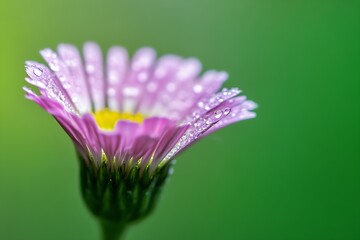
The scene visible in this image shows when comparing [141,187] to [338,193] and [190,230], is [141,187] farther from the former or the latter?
[338,193]

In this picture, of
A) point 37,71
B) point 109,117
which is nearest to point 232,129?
point 109,117

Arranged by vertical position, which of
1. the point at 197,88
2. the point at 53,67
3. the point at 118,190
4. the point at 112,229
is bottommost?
the point at 112,229

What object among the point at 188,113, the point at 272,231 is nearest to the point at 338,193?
the point at 272,231

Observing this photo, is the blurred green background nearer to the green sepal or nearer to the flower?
the flower

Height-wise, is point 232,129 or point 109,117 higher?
point 232,129

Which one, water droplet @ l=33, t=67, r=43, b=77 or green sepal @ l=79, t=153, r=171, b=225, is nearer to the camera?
water droplet @ l=33, t=67, r=43, b=77

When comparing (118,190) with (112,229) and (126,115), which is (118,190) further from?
(126,115)

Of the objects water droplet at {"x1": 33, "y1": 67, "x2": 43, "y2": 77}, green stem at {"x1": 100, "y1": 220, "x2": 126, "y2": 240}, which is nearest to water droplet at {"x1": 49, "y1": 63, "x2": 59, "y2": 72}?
water droplet at {"x1": 33, "y1": 67, "x2": 43, "y2": 77}
